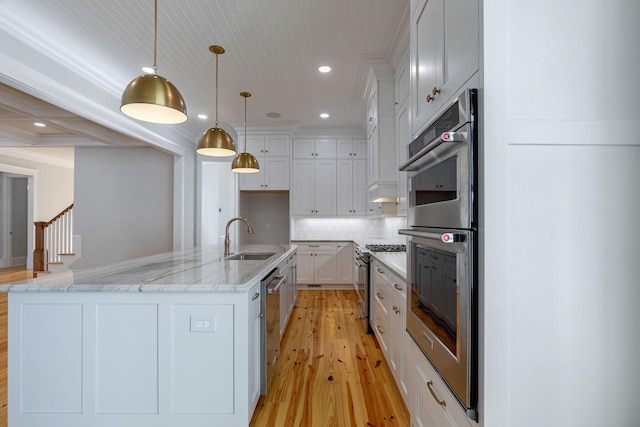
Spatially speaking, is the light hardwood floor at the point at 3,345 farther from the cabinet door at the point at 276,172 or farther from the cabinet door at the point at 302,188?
the cabinet door at the point at 302,188

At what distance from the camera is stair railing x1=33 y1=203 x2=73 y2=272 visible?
6.23 meters

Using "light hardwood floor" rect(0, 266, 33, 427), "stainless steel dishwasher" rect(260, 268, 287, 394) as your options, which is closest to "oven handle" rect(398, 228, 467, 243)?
"stainless steel dishwasher" rect(260, 268, 287, 394)

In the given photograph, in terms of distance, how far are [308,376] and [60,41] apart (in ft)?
12.1

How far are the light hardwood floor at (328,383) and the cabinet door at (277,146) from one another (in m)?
3.06

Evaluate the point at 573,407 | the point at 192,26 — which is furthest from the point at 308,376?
the point at 192,26

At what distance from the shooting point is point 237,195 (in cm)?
562

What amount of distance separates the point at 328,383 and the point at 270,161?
405cm

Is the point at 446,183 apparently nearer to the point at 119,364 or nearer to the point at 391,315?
the point at 391,315

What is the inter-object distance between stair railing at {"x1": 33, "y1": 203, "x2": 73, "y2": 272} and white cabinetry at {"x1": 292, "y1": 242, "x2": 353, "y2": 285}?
4920mm

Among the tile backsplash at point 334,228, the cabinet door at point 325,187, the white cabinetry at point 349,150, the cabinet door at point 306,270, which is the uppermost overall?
the white cabinetry at point 349,150

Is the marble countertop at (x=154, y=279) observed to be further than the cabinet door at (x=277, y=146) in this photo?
No

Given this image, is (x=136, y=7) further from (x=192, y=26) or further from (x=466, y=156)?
(x=466, y=156)

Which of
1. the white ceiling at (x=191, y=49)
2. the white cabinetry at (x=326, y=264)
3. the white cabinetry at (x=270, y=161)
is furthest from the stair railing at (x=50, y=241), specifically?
the white cabinetry at (x=326, y=264)

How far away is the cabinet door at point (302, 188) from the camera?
5629 millimetres
